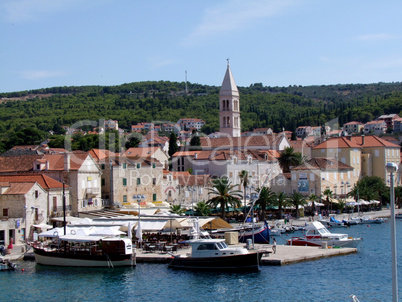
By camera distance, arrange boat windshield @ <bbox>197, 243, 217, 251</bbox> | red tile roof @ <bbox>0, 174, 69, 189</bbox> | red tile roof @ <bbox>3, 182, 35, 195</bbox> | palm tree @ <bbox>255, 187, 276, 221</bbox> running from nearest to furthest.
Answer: boat windshield @ <bbox>197, 243, 217, 251</bbox>, red tile roof @ <bbox>3, 182, 35, 195</bbox>, red tile roof @ <bbox>0, 174, 69, 189</bbox>, palm tree @ <bbox>255, 187, 276, 221</bbox>

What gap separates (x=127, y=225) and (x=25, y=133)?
348 ft

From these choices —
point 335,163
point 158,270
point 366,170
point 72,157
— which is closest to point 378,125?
point 366,170

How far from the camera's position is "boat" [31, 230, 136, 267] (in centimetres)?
3612

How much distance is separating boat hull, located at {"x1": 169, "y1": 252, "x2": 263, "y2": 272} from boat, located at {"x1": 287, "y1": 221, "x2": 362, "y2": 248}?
10883 mm

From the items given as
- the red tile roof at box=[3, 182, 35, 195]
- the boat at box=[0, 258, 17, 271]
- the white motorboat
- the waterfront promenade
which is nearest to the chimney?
the red tile roof at box=[3, 182, 35, 195]

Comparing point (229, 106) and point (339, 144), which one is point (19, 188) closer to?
point (339, 144)

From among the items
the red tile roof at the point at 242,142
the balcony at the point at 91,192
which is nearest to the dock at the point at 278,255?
the balcony at the point at 91,192

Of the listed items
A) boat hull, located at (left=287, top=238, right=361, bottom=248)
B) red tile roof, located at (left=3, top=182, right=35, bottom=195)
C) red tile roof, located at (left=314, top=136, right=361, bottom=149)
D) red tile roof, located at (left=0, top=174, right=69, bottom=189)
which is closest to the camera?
boat hull, located at (left=287, top=238, right=361, bottom=248)

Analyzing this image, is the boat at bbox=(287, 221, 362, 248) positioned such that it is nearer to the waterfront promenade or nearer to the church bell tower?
the waterfront promenade

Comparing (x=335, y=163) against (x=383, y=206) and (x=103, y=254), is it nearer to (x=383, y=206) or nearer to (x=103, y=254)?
(x=383, y=206)

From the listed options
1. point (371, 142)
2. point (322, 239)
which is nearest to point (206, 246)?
point (322, 239)

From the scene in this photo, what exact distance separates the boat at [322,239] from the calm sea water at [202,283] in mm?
5565

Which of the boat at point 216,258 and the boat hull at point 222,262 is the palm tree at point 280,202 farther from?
the boat hull at point 222,262

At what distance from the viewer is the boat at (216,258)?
34.5 m
